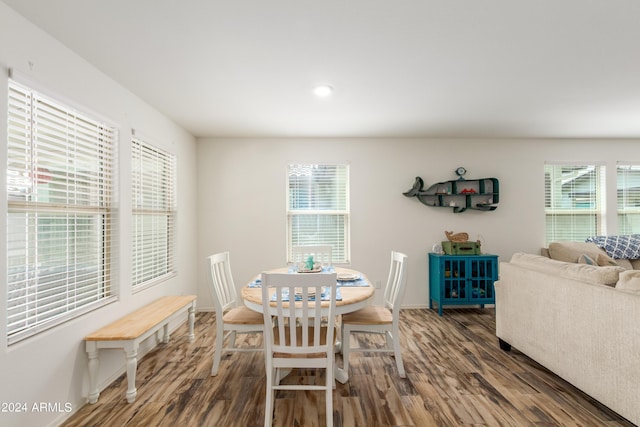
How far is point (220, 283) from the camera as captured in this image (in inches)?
117

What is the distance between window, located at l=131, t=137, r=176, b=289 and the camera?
120 inches

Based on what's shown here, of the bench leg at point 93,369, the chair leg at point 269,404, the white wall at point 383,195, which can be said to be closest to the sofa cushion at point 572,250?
the white wall at point 383,195

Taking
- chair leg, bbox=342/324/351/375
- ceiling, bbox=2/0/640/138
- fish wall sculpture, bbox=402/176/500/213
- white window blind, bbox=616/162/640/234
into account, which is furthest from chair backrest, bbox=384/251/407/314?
white window blind, bbox=616/162/640/234

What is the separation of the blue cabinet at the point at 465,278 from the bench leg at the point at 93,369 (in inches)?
145

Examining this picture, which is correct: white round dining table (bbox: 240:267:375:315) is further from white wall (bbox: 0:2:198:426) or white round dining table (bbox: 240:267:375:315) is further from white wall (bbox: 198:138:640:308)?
white wall (bbox: 198:138:640:308)

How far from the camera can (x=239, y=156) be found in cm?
456

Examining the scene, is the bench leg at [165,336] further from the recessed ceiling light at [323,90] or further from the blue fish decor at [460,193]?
the blue fish decor at [460,193]

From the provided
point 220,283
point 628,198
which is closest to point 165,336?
point 220,283

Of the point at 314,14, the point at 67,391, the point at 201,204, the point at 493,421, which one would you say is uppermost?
the point at 314,14

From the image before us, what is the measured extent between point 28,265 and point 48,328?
40 cm

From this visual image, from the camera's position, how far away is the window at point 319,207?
4633mm

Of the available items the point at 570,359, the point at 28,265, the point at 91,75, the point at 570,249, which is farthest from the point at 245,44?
the point at 570,249

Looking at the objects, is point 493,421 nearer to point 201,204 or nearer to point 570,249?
point 570,249

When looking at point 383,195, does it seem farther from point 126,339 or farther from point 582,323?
point 126,339
